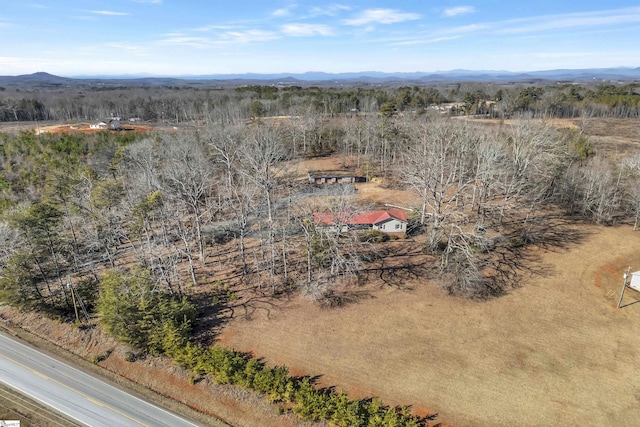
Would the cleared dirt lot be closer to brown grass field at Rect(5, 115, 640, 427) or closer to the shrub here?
brown grass field at Rect(5, 115, 640, 427)

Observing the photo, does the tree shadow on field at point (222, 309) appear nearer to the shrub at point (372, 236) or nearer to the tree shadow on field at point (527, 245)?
the shrub at point (372, 236)

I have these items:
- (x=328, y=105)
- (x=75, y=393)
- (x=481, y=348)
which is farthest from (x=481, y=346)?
(x=328, y=105)

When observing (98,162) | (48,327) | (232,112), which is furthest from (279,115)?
(48,327)

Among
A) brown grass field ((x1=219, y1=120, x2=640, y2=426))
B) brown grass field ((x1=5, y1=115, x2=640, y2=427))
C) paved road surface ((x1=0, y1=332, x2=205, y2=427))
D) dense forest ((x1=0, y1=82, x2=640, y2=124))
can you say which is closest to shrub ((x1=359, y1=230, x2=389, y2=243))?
brown grass field ((x1=5, y1=115, x2=640, y2=427))

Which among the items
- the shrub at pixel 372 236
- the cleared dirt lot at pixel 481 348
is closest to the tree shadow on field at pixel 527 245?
the cleared dirt lot at pixel 481 348

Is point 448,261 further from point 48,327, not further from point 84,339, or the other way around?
point 48,327
